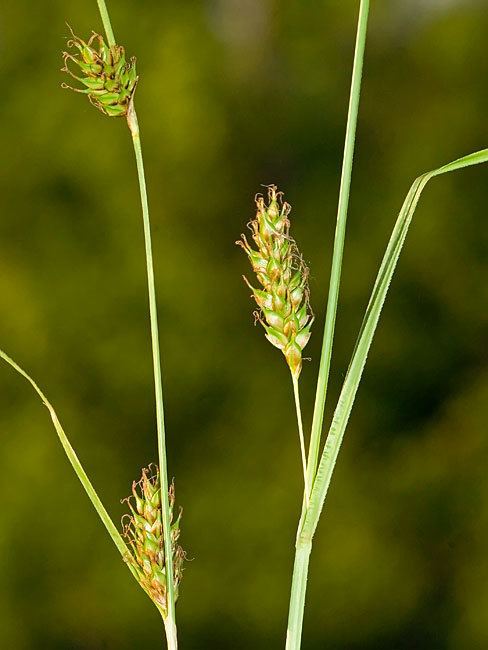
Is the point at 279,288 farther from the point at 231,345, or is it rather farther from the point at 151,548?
the point at 231,345

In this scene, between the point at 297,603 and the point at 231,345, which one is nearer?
the point at 297,603

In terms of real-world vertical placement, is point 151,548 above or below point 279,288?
below

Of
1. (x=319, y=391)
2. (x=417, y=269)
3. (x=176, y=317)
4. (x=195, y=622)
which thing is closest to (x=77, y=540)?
(x=195, y=622)

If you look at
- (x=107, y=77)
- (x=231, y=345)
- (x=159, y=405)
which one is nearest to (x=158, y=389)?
(x=159, y=405)

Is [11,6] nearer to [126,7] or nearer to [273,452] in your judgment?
[126,7]

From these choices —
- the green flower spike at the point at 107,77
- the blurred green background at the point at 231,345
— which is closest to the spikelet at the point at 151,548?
the green flower spike at the point at 107,77

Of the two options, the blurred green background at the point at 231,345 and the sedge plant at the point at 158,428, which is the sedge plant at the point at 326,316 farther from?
the blurred green background at the point at 231,345

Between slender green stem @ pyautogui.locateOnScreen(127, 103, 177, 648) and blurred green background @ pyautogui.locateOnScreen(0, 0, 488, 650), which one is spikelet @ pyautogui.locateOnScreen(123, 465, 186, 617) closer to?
slender green stem @ pyautogui.locateOnScreen(127, 103, 177, 648)
